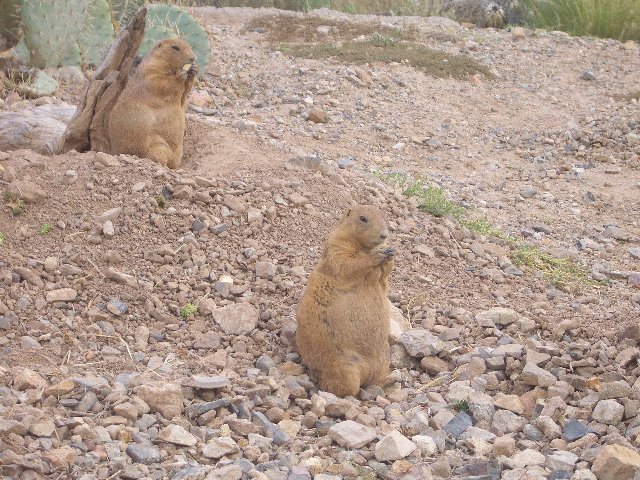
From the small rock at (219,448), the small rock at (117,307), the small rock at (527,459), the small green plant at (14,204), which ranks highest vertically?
the small green plant at (14,204)

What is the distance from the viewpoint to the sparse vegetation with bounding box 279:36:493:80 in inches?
484

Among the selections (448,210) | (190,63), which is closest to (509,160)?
(448,210)

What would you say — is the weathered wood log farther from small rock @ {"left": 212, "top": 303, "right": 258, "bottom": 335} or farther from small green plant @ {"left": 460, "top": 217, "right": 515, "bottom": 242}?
small green plant @ {"left": 460, "top": 217, "right": 515, "bottom": 242}

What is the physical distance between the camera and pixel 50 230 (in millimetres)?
6137

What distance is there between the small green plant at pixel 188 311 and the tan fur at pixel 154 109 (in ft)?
6.53

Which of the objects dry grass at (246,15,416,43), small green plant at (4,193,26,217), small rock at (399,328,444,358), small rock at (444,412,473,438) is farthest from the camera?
dry grass at (246,15,416,43)

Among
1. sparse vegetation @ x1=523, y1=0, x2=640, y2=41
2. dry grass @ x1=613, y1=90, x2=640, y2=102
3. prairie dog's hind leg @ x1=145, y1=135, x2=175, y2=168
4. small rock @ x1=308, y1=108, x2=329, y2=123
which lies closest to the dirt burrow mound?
prairie dog's hind leg @ x1=145, y1=135, x2=175, y2=168

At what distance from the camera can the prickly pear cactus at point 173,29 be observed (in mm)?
9984

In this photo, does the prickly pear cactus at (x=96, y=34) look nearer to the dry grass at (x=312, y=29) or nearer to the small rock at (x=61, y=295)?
the dry grass at (x=312, y=29)

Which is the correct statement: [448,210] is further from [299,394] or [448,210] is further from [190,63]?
[299,394]

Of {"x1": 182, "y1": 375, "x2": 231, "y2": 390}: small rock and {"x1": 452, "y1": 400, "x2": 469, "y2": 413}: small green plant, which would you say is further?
{"x1": 452, "y1": 400, "x2": 469, "y2": 413}: small green plant

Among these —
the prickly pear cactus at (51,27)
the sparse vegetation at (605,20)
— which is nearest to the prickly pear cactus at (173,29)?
the prickly pear cactus at (51,27)

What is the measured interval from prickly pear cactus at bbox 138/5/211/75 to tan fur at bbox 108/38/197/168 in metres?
2.40

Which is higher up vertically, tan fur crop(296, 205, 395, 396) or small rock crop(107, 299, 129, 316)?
tan fur crop(296, 205, 395, 396)
